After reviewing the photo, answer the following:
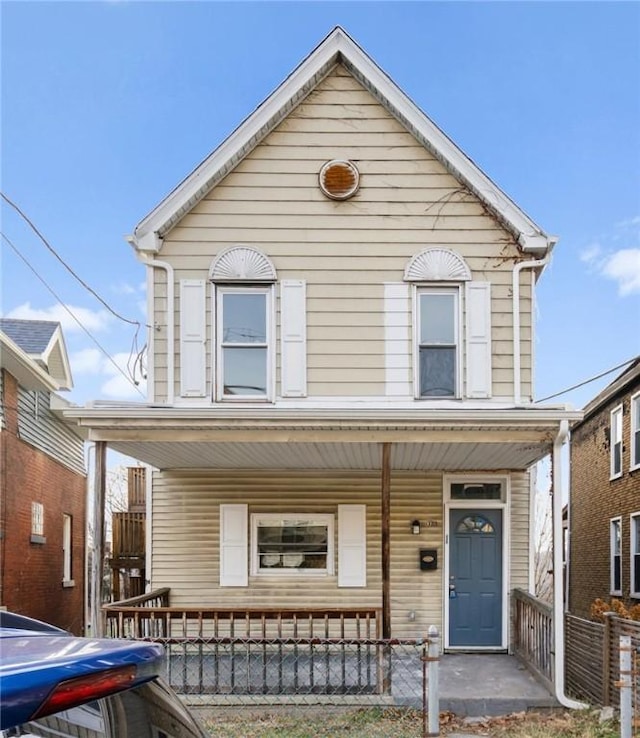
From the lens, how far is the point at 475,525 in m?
10.3

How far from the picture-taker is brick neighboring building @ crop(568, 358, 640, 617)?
14.2 metres

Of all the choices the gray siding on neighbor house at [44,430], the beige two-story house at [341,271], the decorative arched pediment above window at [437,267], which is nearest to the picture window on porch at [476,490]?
the beige two-story house at [341,271]

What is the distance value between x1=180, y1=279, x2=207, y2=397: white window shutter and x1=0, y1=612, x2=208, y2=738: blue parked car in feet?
23.7

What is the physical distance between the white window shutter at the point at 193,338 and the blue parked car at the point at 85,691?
7.23 meters

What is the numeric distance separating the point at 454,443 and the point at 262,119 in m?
5.09

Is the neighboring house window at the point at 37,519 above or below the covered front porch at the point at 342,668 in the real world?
above

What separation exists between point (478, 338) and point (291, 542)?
413 cm

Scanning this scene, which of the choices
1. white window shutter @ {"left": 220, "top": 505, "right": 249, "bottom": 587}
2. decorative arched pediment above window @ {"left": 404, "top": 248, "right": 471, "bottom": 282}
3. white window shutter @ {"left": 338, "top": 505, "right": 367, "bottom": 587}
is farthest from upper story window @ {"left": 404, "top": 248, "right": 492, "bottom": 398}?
white window shutter @ {"left": 220, "top": 505, "right": 249, "bottom": 587}

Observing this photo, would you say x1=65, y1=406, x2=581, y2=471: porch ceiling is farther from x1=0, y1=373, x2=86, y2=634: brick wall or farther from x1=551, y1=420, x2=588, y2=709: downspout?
x1=0, y1=373, x2=86, y2=634: brick wall

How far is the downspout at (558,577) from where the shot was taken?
722 cm

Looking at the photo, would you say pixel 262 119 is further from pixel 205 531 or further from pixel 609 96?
pixel 609 96

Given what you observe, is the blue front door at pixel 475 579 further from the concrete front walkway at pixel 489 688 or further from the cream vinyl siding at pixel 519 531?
the concrete front walkway at pixel 489 688

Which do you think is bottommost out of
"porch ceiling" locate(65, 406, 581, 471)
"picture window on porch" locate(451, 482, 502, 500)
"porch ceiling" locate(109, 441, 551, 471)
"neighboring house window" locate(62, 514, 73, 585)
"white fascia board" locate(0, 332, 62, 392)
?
"neighboring house window" locate(62, 514, 73, 585)

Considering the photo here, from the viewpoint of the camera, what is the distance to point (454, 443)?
8.20 metres
